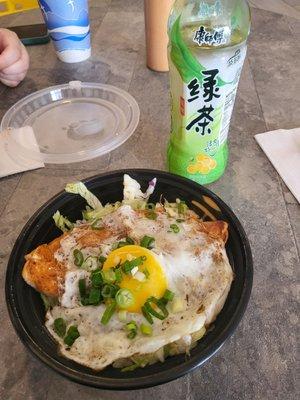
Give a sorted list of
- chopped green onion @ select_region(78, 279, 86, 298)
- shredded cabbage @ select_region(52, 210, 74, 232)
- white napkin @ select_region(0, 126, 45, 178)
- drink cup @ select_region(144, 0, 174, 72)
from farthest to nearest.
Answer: drink cup @ select_region(144, 0, 174, 72)
white napkin @ select_region(0, 126, 45, 178)
shredded cabbage @ select_region(52, 210, 74, 232)
chopped green onion @ select_region(78, 279, 86, 298)

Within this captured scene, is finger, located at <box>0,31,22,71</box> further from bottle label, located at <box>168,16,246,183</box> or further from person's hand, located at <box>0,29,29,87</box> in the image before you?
bottle label, located at <box>168,16,246,183</box>

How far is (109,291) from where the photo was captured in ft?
1.91

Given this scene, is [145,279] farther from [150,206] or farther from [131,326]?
[150,206]

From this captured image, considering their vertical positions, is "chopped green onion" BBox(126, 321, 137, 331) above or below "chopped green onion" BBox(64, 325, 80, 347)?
above

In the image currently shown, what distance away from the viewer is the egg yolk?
0.59 m

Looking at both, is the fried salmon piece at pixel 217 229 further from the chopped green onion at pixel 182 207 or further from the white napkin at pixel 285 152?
the white napkin at pixel 285 152

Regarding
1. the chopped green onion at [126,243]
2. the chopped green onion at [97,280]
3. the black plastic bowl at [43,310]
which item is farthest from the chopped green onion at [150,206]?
the chopped green onion at [97,280]

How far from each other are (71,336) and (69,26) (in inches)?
41.9

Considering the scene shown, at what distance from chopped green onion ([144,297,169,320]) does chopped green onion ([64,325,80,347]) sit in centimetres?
12

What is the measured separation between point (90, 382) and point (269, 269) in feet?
1.48

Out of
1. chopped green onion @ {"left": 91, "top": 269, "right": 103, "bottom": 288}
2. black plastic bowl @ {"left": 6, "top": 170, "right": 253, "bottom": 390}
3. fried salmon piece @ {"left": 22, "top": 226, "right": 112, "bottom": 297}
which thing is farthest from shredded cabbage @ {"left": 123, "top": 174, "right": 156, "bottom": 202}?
chopped green onion @ {"left": 91, "top": 269, "right": 103, "bottom": 288}

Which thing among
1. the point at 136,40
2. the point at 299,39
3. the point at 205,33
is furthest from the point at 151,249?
the point at 299,39

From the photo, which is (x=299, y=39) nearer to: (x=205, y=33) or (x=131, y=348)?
(x=205, y=33)

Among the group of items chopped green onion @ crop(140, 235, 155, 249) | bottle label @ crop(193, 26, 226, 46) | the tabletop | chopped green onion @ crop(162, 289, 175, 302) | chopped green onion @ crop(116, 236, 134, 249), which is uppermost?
bottle label @ crop(193, 26, 226, 46)
